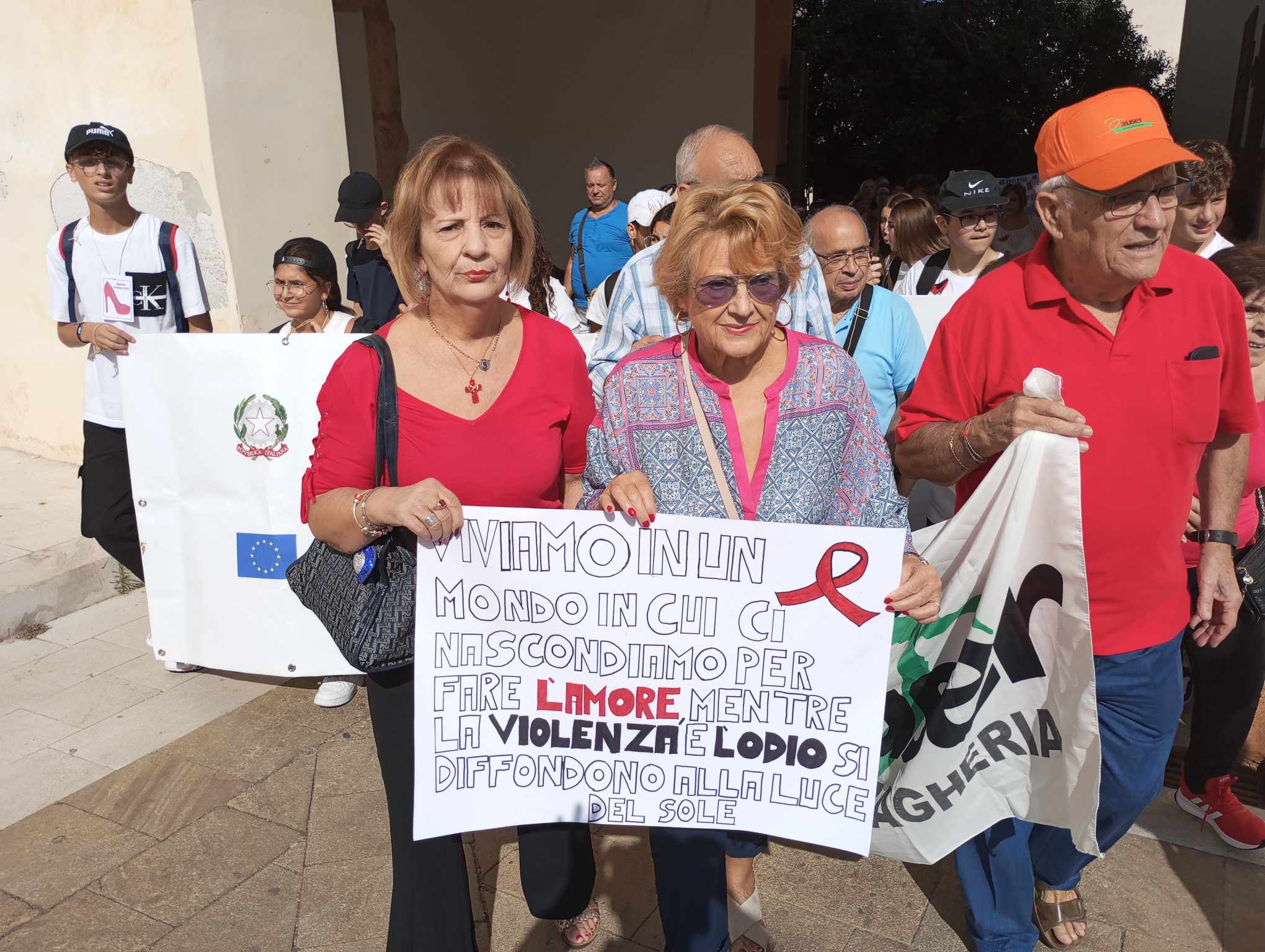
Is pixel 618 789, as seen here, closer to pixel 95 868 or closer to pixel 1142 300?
pixel 1142 300

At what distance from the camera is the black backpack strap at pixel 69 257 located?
4430 millimetres


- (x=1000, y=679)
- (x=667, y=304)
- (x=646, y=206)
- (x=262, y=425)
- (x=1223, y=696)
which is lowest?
(x=1223, y=696)

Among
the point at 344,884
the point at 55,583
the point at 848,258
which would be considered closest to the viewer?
the point at 344,884

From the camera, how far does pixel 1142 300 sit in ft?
7.55

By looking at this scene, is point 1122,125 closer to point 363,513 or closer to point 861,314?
point 861,314

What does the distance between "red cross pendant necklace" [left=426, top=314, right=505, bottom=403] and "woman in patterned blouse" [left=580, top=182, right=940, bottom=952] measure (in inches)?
11.8

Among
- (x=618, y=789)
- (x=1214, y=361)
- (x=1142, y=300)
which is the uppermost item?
(x=1142, y=300)

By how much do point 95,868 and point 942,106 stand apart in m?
22.0

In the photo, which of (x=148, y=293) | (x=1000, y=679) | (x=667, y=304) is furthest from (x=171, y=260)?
(x=1000, y=679)

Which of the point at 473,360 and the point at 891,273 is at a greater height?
the point at 891,273

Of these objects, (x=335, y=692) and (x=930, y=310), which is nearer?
(x=335, y=692)

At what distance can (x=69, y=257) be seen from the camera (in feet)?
14.5

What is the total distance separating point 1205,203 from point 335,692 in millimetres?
4112

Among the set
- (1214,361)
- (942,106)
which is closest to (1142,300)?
(1214,361)
